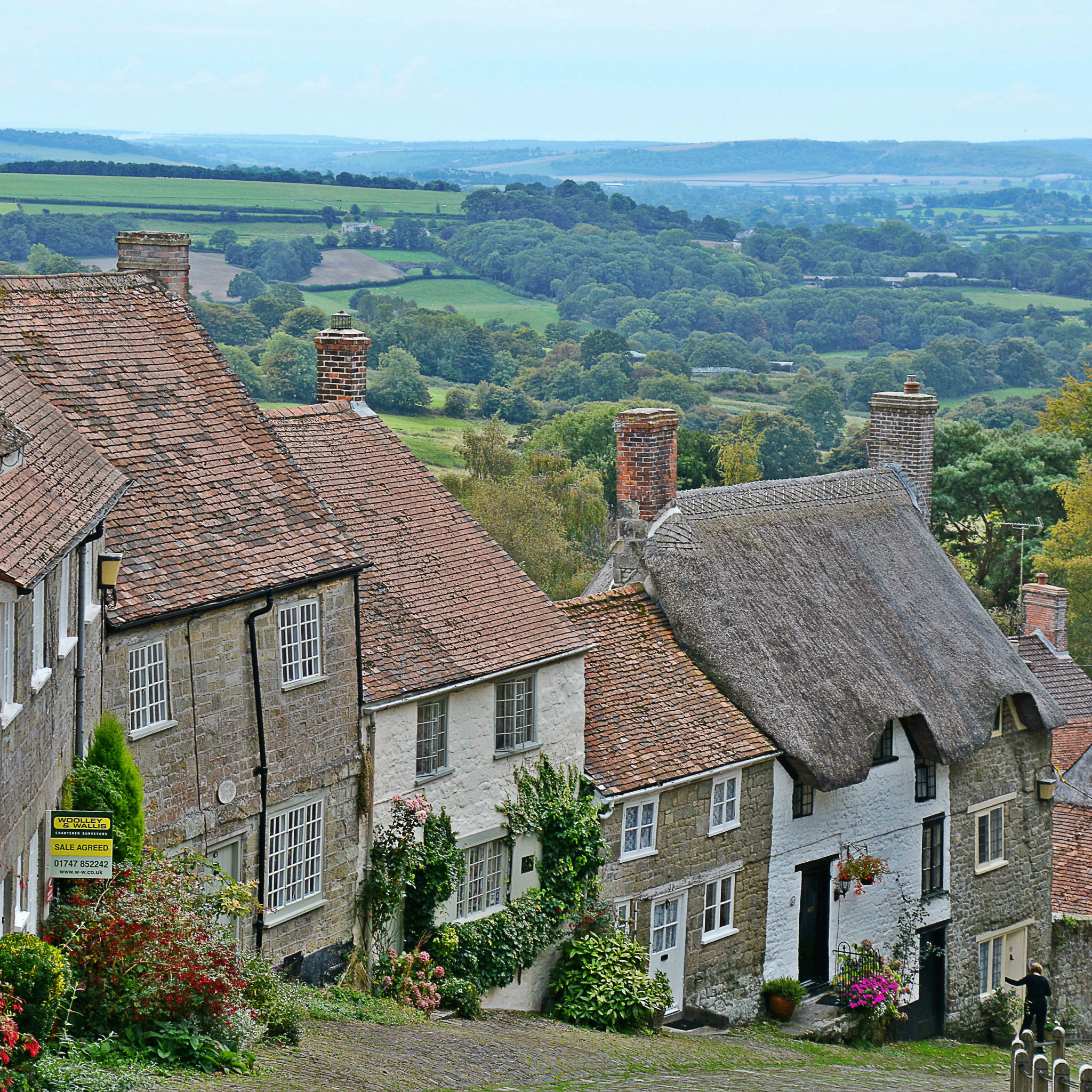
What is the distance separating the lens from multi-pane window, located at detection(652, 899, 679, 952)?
23.0m

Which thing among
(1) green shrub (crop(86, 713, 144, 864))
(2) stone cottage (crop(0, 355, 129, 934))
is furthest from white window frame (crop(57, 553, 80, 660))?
(1) green shrub (crop(86, 713, 144, 864))

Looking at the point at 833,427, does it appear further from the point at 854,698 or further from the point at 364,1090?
the point at 364,1090

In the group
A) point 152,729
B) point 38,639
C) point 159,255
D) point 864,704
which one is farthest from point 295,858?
point 864,704

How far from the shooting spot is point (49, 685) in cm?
1352

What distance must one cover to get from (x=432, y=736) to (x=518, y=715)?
1631 millimetres

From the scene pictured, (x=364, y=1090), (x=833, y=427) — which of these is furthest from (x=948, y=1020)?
(x=833, y=427)

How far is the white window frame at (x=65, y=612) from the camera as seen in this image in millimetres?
13977

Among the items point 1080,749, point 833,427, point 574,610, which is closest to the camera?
point 574,610

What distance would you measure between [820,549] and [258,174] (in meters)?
167

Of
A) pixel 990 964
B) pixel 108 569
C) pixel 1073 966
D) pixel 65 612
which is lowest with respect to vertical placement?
pixel 1073 966

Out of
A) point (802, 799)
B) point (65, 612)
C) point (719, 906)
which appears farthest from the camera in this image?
point (802, 799)

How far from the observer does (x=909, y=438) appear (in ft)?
106

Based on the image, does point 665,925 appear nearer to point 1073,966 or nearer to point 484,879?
A: point 484,879

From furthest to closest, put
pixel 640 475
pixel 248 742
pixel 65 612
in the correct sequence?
pixel 640 475 < pixel 248 742 < pixel 65 612
